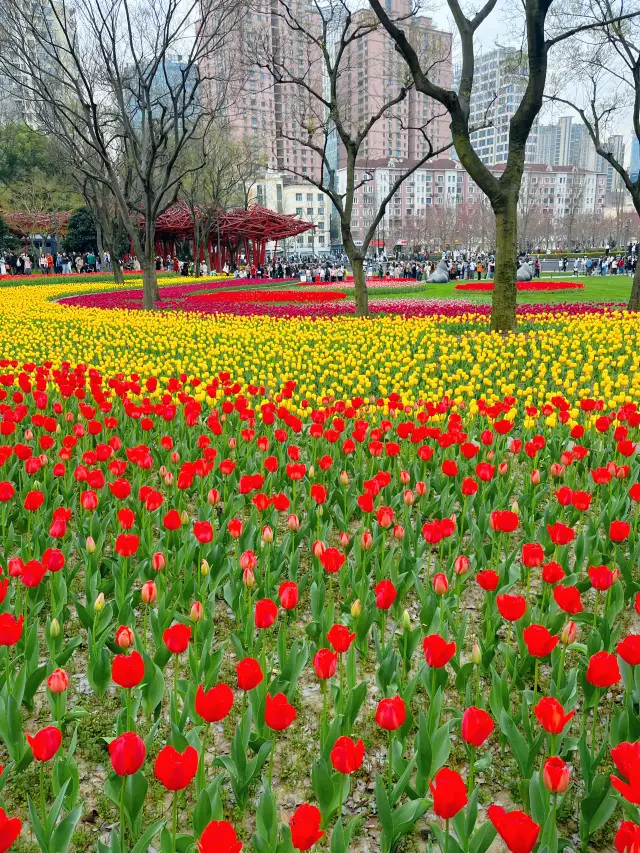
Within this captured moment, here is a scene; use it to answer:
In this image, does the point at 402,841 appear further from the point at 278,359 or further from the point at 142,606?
the point at 278,359

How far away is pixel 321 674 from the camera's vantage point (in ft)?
6.52

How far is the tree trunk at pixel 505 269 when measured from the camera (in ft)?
39.1

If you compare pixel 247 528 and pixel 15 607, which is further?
pixel 247 528

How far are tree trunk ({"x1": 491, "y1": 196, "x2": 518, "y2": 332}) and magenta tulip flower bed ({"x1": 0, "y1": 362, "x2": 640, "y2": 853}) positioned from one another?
778 centimetres

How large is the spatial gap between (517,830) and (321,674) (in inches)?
28.9

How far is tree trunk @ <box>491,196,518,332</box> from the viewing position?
11.9 metres

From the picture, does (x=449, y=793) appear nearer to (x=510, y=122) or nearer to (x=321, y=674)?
(x=321, y=674)

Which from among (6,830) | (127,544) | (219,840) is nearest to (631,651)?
(219,840)

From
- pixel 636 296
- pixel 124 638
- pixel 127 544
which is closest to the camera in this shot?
pixel 124 638

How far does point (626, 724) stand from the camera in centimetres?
227

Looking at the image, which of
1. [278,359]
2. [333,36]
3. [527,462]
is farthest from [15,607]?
[333,36]

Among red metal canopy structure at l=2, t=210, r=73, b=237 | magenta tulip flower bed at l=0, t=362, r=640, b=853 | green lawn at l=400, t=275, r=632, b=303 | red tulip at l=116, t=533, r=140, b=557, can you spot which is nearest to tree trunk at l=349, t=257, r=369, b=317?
green lawn at l=400, t=275, r=632, b=303

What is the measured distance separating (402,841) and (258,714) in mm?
584

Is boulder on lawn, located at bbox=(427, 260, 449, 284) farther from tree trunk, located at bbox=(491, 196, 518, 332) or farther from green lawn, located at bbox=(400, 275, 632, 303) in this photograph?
tree trunk, located at bbox=(491, 196, 518, 332)
